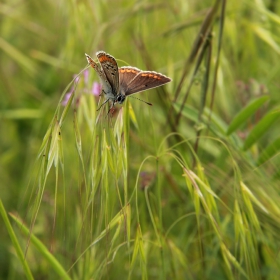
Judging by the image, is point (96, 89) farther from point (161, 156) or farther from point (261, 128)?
point (261, 128)

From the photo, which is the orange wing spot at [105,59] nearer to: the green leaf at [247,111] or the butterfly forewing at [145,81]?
the butterfly forewing at [145,81]

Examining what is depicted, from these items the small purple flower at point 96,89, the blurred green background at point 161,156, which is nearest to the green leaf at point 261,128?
the blurred green background at point 161,156

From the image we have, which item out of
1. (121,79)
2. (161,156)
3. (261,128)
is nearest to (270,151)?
(261,128)

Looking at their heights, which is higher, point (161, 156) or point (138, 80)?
point (138, 80)

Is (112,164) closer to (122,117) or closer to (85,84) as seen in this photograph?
(122,117)

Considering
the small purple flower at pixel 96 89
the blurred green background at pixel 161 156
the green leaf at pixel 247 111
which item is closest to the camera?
the blurred green background at pixel 161 156

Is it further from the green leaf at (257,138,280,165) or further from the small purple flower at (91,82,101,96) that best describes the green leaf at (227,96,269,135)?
the small purple flower at (91,82,101,96)
